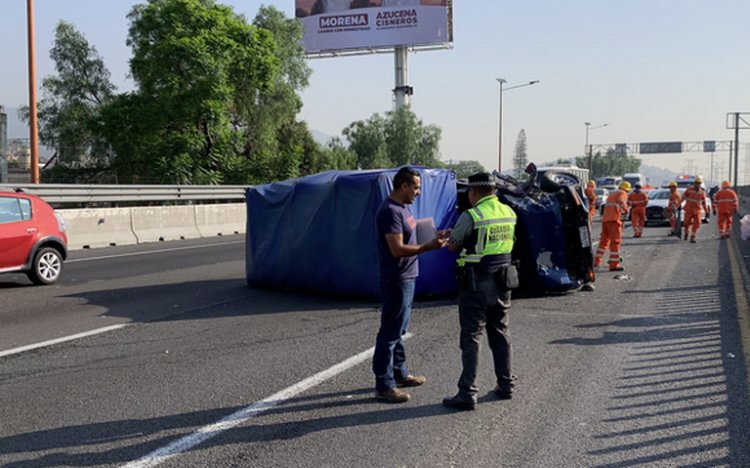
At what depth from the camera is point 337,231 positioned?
9750 mm

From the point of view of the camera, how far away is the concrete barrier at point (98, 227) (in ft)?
56.6

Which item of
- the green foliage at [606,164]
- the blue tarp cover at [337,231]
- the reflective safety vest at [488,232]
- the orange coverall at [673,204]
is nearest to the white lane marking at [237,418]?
the reflective safety vest at [488,232]

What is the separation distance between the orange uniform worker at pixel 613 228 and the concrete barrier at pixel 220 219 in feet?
43.4

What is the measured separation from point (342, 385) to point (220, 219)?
18.5 metres

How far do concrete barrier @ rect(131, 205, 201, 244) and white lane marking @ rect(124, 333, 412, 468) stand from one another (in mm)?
14384

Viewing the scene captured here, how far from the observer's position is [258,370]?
621cm

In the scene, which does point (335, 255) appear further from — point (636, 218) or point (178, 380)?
point (636, 218)

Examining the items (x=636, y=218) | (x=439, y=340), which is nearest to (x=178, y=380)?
(x=439, y=340)

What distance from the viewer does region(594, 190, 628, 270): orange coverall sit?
1332cm

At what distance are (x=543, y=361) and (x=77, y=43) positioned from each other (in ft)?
126

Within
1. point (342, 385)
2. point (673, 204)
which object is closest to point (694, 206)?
point (673, 204)

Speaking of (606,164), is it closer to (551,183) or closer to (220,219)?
(220,219)

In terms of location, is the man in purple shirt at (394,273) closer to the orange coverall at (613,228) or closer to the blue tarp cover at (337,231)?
the blue tarp cover at (337,231)

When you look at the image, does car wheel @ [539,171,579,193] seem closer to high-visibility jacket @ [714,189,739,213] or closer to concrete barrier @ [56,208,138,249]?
high-visibility jacket @ [714,189,739,213]
